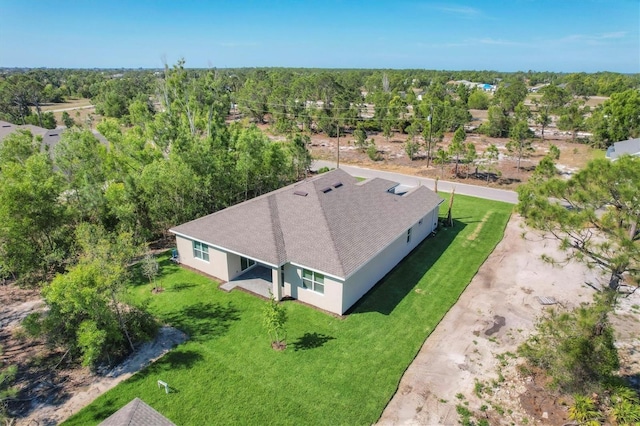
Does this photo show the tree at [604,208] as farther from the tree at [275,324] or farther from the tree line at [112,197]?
the tree line at [112,197]

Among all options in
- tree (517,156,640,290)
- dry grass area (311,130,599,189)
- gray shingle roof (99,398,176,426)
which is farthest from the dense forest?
tree (517,156,640,290)

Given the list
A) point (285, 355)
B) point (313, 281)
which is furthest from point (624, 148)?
point (285, 355)

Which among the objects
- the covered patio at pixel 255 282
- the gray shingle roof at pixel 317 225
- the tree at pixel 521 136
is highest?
the tree at pixel 521 136

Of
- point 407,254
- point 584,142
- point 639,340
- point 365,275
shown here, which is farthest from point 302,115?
point 639,340

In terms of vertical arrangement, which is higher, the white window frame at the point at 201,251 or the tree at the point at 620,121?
the tree at the point at 620,121

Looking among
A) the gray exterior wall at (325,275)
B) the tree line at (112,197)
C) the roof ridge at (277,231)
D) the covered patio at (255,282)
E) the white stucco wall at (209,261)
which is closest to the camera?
the tree line at (112,197)

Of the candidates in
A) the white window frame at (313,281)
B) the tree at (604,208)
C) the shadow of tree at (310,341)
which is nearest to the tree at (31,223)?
the white window frame at (313,281)

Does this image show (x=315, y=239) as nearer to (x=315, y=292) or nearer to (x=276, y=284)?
(x=315, y=292)
